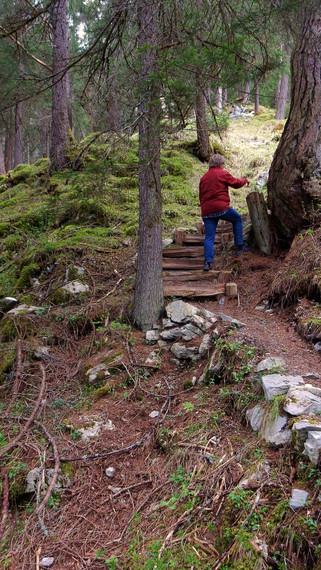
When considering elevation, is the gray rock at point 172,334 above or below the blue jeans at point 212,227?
below

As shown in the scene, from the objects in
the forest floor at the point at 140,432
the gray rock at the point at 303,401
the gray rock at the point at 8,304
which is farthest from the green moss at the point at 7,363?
the gray rock at the point at 303,401

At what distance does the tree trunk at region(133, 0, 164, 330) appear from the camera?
175 inches

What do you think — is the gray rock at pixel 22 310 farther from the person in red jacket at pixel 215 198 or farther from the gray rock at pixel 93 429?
the person in red jacket at pixel 215 198

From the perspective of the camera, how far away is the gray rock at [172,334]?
5203 mm

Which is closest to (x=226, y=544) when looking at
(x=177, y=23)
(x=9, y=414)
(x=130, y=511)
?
(x=130, y=511)

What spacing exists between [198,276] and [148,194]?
1924 millimetres

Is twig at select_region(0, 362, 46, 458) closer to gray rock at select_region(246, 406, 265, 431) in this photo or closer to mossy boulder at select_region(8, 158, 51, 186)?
gray rock at select_region(246, 406, 265, 431)

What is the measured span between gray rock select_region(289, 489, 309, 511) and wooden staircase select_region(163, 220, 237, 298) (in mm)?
3688

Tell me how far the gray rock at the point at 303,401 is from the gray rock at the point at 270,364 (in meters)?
0.53

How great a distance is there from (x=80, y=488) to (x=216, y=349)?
2036 mm

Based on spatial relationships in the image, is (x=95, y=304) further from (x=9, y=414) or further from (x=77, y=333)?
(x=9, y=414)

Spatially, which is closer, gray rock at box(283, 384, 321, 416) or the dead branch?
gray rock at box(283, 384, 321, 416)

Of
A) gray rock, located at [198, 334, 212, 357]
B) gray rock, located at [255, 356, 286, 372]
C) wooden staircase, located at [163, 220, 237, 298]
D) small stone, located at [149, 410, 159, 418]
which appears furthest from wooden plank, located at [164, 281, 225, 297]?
gray rock, located at [255, 356, 286, 372]

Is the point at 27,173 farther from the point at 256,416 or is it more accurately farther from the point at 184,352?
the point at 256,416
